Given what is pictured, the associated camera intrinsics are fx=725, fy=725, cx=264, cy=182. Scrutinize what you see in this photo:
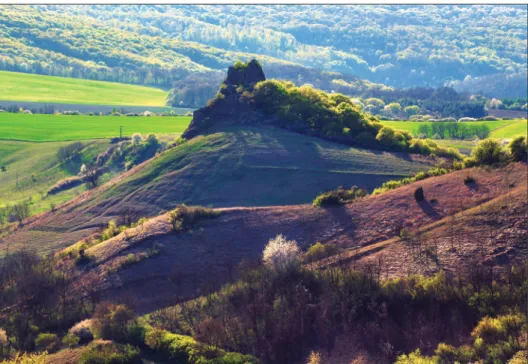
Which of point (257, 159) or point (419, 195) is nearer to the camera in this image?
point (419, 195)

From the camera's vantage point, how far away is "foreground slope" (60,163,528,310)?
46156 millimetres

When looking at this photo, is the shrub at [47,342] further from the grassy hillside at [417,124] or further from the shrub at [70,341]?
the grassy hillside at [417,124]

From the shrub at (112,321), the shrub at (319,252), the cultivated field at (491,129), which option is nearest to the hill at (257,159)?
the shrub at (319,252)

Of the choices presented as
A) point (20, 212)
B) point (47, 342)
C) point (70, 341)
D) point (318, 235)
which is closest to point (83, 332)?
point (70, 341)

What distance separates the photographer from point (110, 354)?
125ft

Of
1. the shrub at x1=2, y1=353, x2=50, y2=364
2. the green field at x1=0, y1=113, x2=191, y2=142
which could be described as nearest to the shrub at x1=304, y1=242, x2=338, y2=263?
the shrub at x1=2, y1=353, x2=50, y2=364

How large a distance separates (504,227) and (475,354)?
14653 millimetres

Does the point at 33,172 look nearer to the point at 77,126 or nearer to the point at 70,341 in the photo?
the point at 77,126

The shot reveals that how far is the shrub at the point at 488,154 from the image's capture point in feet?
195

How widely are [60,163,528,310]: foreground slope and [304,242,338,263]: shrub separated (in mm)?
1103

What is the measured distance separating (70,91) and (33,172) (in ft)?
131

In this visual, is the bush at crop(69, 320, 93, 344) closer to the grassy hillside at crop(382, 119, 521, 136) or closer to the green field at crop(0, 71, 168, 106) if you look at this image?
the green field at crop(0, 71, 168, 106)

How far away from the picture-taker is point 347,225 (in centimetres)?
5328

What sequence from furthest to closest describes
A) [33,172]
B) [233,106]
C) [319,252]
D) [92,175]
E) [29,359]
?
1. [33,172]
2. [92,175]
3. [233,106]
4. [319,252]
5. [29,359]
